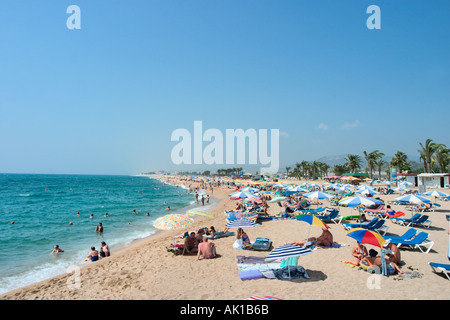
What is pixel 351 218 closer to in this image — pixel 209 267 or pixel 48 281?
pixel 209 267

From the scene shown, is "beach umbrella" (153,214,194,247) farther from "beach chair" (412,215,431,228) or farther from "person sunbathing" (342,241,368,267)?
"beach chair" (412,215,431,228)

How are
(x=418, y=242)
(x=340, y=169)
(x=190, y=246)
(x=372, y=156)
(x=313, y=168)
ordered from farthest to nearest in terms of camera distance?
(x=313, y=168) → (x=340, y=169) → (x=372, y=156) → (x=190, y=246) → (x=418, y=242)

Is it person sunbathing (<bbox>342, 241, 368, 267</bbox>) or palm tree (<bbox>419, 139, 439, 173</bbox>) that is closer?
person sunbathing (<bbox>342, 241, 368, 267</bbox>)

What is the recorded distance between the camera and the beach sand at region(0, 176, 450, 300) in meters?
5.76

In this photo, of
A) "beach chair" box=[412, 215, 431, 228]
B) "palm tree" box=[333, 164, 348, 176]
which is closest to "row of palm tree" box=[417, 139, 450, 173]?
"palm tree" box=[333, 164, 348, 176]

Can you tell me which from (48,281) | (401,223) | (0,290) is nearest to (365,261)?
(401,223)

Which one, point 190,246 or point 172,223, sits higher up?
point 172,223

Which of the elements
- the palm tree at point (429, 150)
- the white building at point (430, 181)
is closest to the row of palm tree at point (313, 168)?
the palm tree at point (429, 150)

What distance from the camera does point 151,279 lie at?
7.36 meters

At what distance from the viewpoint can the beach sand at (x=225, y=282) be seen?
576 cm

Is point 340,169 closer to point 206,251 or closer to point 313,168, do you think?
point 313,168

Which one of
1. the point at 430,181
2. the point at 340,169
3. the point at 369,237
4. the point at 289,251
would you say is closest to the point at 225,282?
the point at 289,251

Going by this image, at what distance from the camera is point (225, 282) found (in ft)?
21.8
